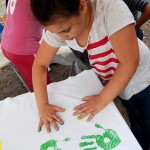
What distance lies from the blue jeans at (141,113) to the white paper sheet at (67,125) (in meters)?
0.22

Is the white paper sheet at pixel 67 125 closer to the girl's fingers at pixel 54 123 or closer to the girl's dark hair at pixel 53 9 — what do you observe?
the girl's fingers at pixel 54 123

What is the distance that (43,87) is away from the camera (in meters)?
1.04

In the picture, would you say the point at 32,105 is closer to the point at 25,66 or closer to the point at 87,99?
the point at 87,99

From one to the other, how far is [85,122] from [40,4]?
0.41 m

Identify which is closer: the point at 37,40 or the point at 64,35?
the point at 64,35

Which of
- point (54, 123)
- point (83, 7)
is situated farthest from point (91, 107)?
point (83, 7)

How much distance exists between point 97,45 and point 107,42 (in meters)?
0.04

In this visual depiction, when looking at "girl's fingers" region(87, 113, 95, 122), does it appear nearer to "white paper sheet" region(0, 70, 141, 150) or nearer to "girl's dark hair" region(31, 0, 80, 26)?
"white paper sheet" region(0, 70, 141, 150)

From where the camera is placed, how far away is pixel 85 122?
36.0 inches

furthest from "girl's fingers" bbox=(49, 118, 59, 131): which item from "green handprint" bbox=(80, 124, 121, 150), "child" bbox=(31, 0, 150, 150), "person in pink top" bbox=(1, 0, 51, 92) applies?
"person in pink top" bbox=(1, 0, 51, 92)

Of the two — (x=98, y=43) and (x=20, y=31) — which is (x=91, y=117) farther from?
(x=20, y=31)

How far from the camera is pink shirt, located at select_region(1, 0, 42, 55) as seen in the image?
1.40m

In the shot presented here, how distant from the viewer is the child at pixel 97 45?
30.7 inches

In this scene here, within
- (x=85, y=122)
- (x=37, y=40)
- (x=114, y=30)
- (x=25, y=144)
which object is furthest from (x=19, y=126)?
(x=37, y=40)
